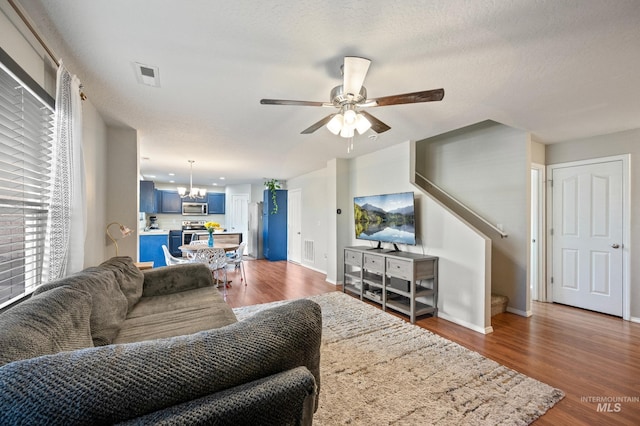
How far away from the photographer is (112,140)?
3301 millimetres

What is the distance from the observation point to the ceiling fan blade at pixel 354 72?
5.37 feet

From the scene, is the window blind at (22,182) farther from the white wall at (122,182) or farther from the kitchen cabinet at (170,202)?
Answer: the kitchen cabinet at (170,202)

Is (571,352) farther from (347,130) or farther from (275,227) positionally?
(275,227)

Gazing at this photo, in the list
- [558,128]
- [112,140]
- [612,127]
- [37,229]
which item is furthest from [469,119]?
[112,140]

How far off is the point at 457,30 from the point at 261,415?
2028 mm

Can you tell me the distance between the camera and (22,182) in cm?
160

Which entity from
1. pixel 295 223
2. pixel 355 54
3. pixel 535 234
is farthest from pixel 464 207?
pixel 295 223

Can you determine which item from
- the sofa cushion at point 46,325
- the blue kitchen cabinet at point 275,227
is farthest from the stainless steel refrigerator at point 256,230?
the sofa cushion at point 46,325

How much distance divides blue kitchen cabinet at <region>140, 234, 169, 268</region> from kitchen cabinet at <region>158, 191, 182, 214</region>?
88.2 inches

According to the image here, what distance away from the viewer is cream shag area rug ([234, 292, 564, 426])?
173cm

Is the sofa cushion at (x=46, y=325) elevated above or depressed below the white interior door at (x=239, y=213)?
below

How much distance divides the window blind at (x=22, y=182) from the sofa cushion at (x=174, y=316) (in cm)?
65

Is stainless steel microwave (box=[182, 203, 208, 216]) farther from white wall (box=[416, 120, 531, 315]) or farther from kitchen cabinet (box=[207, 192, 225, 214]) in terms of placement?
white wall (box=[416, 120, 531, 315])

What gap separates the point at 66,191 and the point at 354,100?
6.61 ft
